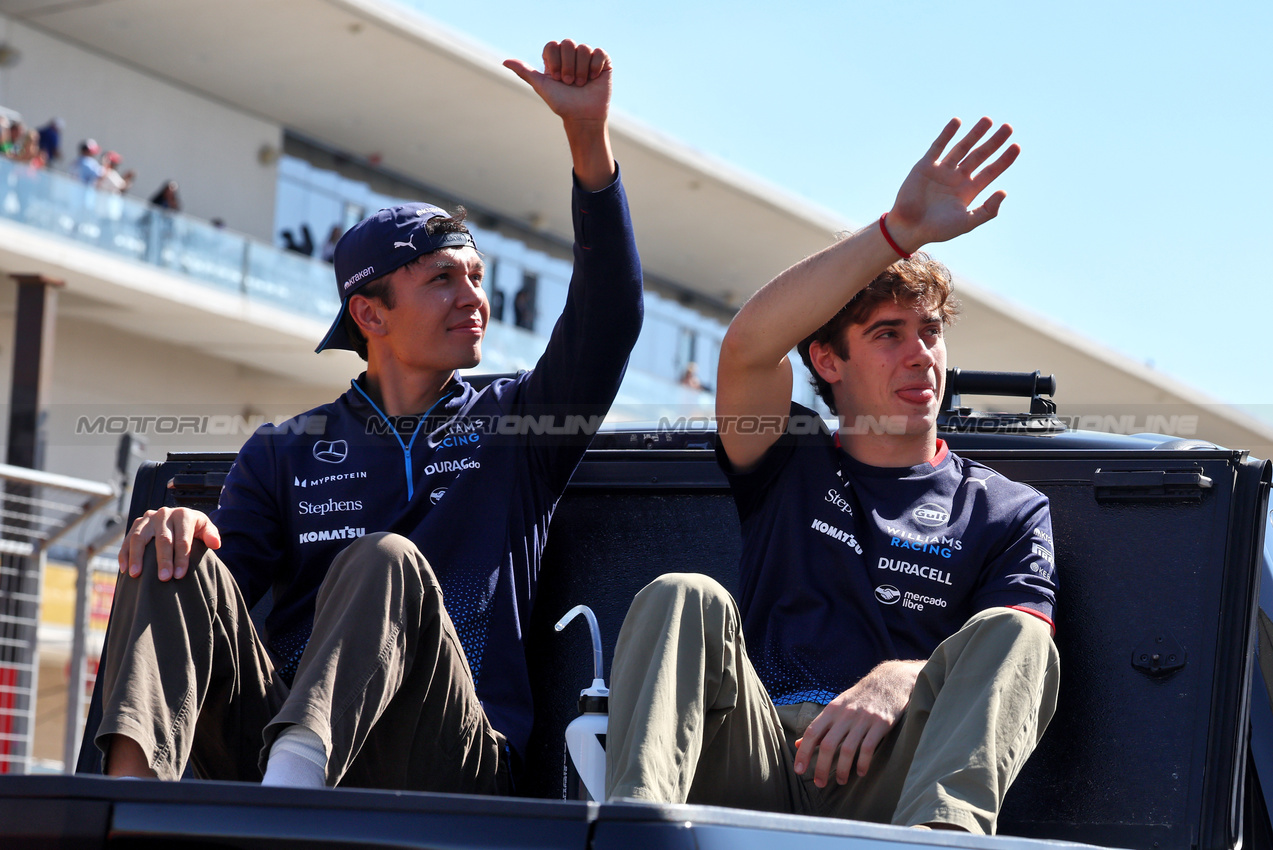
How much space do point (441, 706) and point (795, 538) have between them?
77 cm

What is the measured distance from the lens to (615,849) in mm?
1532

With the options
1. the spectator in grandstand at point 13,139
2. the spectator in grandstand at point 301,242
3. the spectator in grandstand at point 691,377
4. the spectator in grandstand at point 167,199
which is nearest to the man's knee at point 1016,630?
the spectator in grandstand at point 13,139

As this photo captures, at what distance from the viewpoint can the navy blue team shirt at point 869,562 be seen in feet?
9.03

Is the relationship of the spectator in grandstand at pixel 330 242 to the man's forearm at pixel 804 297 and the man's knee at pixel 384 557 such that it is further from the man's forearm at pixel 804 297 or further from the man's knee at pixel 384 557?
the man's knee at pixel 384 557

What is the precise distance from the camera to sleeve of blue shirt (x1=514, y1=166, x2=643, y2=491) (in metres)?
3.20

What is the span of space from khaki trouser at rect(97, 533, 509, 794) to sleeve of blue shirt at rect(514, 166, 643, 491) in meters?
0.71

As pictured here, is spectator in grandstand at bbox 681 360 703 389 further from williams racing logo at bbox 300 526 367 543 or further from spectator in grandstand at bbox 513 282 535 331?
williams racing logo at bbox 300 526 367 543

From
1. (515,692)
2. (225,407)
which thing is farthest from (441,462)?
(225,407)

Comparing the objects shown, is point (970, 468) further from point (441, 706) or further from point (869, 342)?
point (441, 706)

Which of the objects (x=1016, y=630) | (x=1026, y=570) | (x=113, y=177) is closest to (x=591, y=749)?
(x=1016, y=630)

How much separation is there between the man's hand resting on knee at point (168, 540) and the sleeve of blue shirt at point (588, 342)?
897 millimetres

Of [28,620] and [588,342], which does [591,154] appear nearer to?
[588,342]

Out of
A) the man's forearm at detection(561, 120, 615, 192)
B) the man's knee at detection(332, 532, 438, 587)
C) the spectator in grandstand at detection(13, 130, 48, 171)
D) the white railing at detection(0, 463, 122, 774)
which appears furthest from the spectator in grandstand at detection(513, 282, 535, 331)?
the man's knee at detection(332, 532, 438, 587)

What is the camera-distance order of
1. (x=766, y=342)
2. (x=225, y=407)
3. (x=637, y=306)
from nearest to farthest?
(x=766, y=342), (x=637, y=306), (x=225, y=407)
